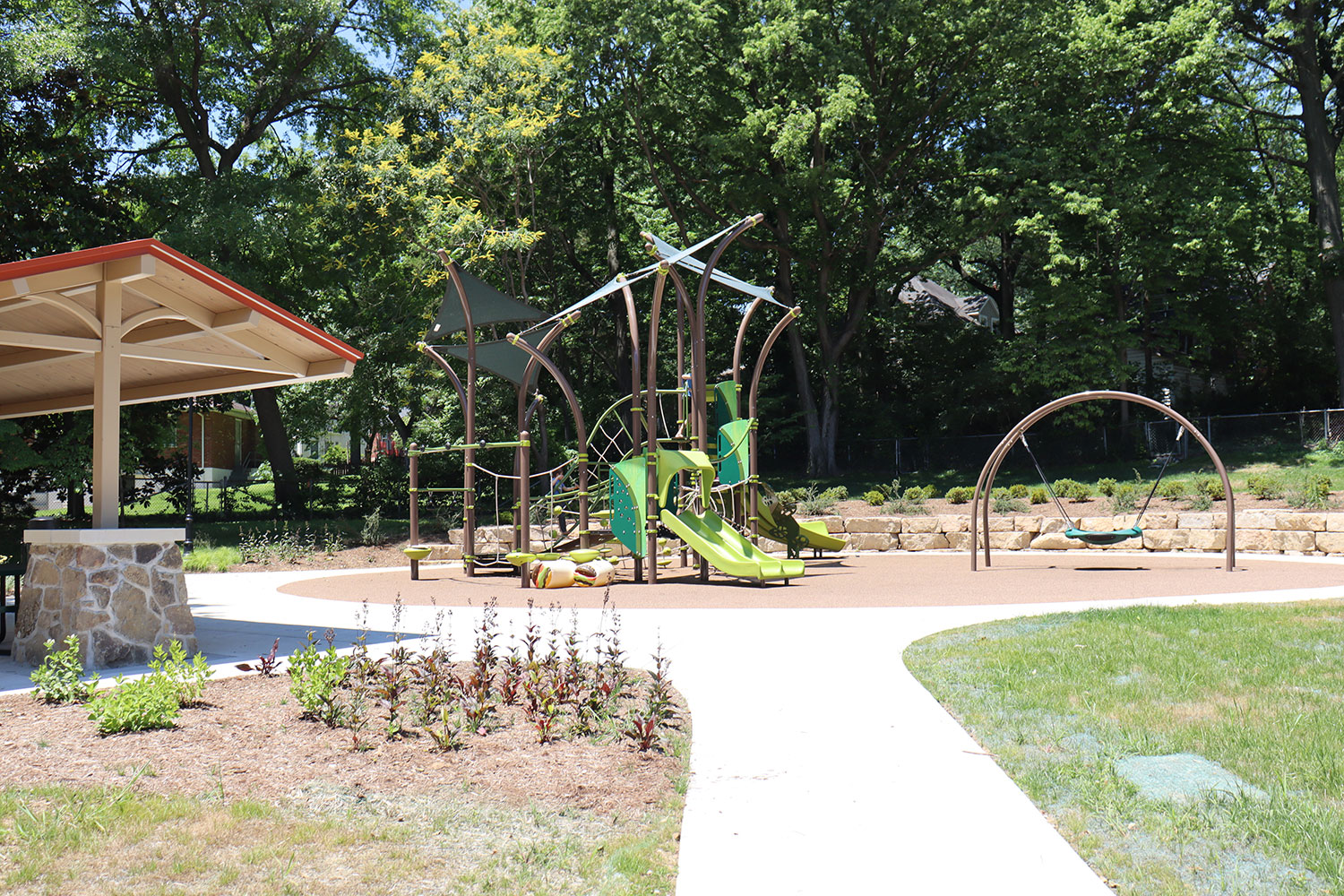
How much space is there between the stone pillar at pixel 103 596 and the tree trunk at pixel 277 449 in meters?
18.2

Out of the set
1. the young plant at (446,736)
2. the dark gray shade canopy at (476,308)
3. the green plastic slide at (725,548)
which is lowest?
the young plant at (446,736)

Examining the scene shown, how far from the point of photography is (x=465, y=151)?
2406cm

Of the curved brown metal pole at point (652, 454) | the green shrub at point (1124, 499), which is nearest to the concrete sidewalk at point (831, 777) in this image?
the curved brown metal pole at point (652, 454)

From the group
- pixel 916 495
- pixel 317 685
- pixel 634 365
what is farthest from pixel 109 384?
pixel 916 495

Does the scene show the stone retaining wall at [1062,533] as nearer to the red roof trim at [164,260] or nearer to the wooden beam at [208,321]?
the wooden beam at [208,321]

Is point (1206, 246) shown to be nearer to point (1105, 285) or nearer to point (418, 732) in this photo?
point (1105, 285)

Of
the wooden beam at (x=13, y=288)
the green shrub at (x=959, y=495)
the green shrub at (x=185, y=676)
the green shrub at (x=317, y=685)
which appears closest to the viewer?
the green shrub at (x=317, y=685)

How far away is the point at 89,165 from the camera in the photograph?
874 inches

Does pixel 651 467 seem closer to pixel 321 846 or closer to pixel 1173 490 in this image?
pixel 321 846

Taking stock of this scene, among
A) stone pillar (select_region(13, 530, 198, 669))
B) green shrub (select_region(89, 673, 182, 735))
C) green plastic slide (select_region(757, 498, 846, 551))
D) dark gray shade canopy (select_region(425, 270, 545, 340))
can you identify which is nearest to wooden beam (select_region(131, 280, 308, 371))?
stone pillar (select_region(13, 530, 198, 669))

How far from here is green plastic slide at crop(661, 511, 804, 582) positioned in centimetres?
1195

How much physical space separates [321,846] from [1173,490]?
1996cm

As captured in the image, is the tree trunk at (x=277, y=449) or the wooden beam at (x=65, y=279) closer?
the wooden beam at (x=65, y=279)

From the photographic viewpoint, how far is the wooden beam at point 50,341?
7055 mm
